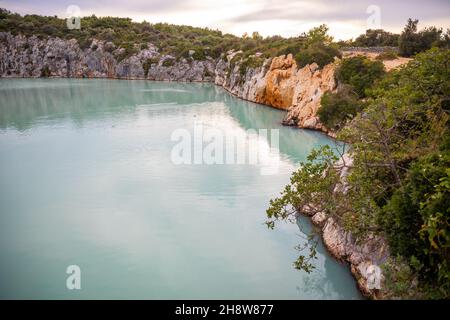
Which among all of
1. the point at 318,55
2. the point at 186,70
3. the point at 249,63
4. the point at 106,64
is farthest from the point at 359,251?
the point at 106,64

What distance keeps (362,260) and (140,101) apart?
1451 inches

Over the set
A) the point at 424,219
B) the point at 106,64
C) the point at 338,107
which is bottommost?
the point at 424,219

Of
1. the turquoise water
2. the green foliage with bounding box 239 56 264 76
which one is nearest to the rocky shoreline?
the green foliage with bounding box 239 56 264 76

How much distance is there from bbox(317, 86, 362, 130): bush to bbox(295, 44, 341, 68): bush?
6.60 metres

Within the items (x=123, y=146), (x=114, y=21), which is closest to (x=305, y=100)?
(x=123, y=146)

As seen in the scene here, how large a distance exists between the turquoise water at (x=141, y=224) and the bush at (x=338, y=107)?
125 cm

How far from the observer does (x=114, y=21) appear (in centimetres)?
9688

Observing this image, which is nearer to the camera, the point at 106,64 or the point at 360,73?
the point at 360,73

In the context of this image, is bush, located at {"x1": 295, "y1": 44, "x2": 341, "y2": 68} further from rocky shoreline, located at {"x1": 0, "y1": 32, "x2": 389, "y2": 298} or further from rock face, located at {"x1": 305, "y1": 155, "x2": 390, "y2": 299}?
rock face, located at {"x1": 305, "y1": 155, "x2": 390, "y2": 299}

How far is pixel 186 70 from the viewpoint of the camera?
215ft

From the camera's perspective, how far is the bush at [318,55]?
102 feet

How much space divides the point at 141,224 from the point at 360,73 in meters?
19.2

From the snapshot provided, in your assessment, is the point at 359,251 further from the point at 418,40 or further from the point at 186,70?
the point at 186,70
